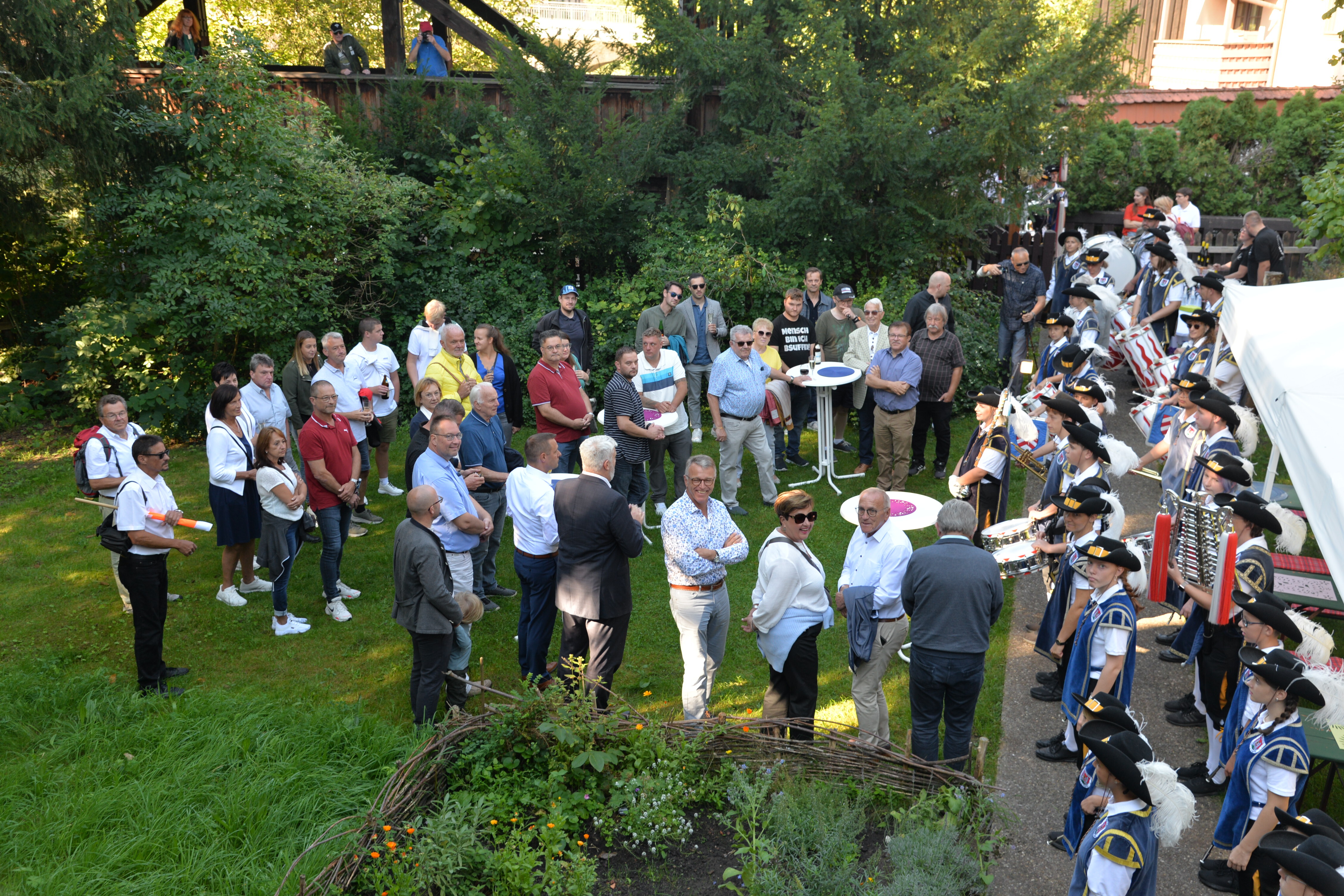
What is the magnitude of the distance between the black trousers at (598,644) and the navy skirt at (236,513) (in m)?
3.08

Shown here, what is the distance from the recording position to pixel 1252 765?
15.0ft

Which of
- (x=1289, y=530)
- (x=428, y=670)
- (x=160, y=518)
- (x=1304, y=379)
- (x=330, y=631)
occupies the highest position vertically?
(x=1304, y=379)

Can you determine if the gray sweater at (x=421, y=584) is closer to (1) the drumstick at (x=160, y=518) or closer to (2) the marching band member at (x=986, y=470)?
(1) the drumstick at (x=160, y=518)

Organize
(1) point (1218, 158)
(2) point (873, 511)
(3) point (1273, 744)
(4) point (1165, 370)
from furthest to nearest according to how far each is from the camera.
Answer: (1) point (1218, 158) < (4) point (1165, 370) < (2) point (873, 511) < (3) point (1273, 744)

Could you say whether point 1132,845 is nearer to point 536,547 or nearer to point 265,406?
point 536,547

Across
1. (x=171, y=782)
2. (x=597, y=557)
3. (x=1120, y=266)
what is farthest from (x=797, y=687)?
(x=1120, y=266)

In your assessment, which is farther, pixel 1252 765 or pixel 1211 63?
pixel 1211 63

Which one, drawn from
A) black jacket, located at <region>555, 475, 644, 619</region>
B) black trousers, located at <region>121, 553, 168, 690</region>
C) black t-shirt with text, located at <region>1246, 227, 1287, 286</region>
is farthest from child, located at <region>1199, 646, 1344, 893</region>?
black t-shirt with text, located at <region>1246, 227, 1287, 286</region>

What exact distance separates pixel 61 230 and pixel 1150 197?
687 inches

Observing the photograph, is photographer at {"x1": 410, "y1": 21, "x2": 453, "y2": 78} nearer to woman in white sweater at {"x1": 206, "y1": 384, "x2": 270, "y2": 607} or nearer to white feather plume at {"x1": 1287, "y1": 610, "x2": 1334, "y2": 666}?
woman in white sweater at {"x1": 206, "y1": 384, "x2": 270, "y2": 607}

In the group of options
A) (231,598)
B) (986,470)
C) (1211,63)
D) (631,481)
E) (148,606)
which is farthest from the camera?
(1211,63)

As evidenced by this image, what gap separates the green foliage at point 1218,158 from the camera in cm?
1664

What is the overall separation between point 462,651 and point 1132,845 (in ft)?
13.4

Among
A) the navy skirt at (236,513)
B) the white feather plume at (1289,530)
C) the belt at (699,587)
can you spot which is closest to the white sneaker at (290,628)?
the navy skirt at (236,513)
